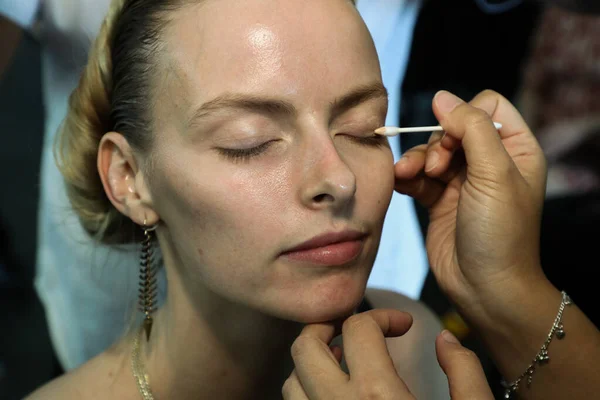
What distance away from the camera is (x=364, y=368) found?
2.82 feet

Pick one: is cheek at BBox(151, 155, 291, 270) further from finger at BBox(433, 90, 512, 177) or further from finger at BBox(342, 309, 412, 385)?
finger at BBox(433, 90, 512, 177)

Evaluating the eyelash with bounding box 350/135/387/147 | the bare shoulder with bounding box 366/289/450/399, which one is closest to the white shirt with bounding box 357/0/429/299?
the bare shoulder with bounding box 366/289/450/399

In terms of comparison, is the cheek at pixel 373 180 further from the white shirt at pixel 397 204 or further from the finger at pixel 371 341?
the white shirt at pixel 397 204

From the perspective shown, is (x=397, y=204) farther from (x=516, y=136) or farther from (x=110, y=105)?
(x=110, y=105)

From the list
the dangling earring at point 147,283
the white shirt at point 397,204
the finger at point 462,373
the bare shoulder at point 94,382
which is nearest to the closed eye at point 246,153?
the dangling earring at point 147,283

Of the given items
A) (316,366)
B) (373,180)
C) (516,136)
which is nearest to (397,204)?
(516,136)

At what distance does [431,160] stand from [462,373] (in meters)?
0.42

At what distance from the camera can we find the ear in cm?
115

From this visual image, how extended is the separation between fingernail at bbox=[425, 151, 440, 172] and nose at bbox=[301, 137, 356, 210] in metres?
0.23

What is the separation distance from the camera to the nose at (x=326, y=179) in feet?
3.12

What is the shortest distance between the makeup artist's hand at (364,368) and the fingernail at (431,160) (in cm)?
31

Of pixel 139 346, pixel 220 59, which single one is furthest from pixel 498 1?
pixel 139 346

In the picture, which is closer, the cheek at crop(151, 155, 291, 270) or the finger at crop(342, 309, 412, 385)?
the finger at crop(342, 309, 412, 385)

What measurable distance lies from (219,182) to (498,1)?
114 cm
